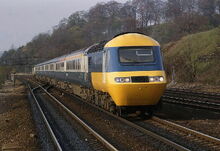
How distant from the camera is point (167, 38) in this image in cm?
6531

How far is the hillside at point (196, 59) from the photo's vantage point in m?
35.7

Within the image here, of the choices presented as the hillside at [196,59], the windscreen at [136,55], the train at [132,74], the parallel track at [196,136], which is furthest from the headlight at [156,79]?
the hillside at [196,59]

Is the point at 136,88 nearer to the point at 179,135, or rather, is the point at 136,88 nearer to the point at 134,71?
the point at 134,71

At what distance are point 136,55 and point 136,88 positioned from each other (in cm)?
131

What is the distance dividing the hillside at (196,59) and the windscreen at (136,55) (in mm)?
19579

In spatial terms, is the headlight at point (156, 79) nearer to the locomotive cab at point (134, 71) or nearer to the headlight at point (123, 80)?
the locomotive cab at point (134, 71)

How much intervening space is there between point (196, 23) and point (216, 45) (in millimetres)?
22522

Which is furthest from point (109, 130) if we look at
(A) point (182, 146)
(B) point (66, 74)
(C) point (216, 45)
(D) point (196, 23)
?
(D) point (196, 23)

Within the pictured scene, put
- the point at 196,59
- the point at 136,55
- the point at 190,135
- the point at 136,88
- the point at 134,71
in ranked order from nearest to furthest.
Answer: the point at 190,135 < the point at 136,88 < the point at 134,71 < the point at 136,55 < the point at 196,59

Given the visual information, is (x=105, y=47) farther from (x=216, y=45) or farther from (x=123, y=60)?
(x=216, y=45)

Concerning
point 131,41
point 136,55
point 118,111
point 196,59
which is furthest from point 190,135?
point 196,59

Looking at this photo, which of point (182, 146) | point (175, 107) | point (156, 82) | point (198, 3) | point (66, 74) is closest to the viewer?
point (182, 146)

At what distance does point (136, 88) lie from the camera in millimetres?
12594

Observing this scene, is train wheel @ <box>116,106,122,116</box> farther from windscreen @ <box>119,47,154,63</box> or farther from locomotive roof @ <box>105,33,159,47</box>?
locomotive roof @ <box>105,33,159,47</box>
